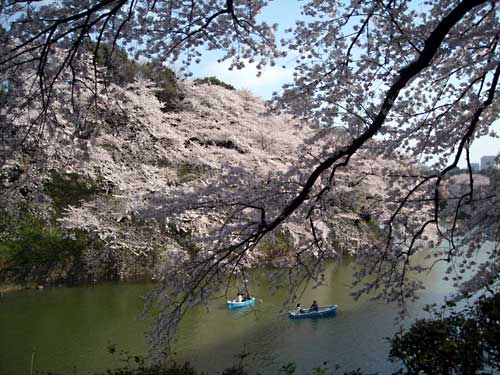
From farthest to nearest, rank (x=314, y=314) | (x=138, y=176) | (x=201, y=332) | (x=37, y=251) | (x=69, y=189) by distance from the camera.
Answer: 1. (x=69, y=189)
2. (x=138, y=176)
3. (x=37, y=251)
4. (x=314, y=314)
5. (x=201, y=332)

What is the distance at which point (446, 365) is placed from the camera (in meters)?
2.73

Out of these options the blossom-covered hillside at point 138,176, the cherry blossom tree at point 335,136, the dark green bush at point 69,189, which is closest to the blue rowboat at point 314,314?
the blossom-covered hillside at point 138,176

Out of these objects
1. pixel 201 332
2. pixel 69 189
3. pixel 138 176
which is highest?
pixel 138 176

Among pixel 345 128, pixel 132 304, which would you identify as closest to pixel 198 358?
pixel 132 304

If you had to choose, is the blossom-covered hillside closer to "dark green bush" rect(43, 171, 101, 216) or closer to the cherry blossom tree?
"dark green bush" rect(43, 171, 101, 216)

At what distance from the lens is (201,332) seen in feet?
22.9

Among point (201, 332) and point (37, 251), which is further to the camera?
point (37, 251)

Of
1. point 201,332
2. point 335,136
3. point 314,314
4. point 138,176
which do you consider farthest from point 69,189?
point 335,136

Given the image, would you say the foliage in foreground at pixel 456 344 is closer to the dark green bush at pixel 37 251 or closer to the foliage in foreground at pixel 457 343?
the foliage in foreground at pixel 457 343

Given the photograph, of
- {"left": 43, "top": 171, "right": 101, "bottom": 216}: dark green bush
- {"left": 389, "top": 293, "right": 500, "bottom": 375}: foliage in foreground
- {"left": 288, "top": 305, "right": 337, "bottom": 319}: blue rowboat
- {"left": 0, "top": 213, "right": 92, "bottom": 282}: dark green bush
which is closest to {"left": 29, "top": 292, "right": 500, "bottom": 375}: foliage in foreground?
{"left": 389, "top": 293, "right": 500, "bottom": 375}: foliage in foreground

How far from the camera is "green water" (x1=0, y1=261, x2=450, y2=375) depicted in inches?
229

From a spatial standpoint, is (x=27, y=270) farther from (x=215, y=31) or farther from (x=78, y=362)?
(x=215, y=31)

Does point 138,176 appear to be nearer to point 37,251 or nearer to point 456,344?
point 37,251

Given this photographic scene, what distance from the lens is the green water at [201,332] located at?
5.82 m
